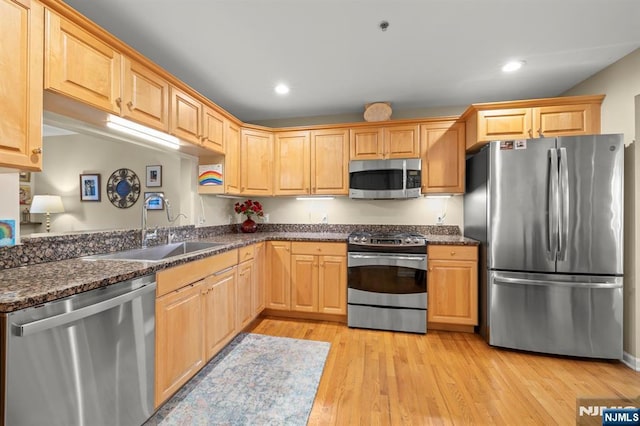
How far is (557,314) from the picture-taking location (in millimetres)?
2324

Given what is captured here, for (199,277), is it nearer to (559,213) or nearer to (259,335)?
(259,335)

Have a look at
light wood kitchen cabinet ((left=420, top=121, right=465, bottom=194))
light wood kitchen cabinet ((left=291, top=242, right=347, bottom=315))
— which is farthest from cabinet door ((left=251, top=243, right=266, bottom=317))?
light wood kitchen cabinet ((left=420, top=121, right=465, bottom=194))

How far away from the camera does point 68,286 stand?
1.10 metres

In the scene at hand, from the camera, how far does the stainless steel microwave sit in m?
3.08

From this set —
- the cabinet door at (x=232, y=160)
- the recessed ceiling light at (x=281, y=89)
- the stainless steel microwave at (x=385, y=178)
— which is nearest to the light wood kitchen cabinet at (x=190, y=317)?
the cabinet door at (x=232, y=160)

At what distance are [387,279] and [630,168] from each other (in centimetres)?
226

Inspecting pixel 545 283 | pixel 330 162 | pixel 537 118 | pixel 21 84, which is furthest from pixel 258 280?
pixel 537 118

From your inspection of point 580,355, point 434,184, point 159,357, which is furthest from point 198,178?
point 580,355

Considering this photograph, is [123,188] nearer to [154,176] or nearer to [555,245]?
[154,176]

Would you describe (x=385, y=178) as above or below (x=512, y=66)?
below

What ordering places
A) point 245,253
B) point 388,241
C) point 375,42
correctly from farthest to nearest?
point 388,241, point 245,253, point 375,42

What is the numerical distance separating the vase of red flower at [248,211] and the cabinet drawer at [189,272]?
121cm

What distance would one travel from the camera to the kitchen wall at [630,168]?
7.04 ft

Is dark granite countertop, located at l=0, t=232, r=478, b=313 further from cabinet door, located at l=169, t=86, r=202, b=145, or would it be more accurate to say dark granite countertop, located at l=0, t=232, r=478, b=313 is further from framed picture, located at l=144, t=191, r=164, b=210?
cabinet door, located at l=169, t=86, r=202, b=145
